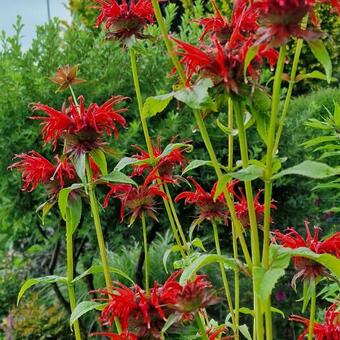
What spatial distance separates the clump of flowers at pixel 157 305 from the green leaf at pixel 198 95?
236 mm

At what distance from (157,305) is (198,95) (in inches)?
11.5

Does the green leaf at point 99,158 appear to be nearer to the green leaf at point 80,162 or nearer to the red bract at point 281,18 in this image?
the green leaf at point 80,162

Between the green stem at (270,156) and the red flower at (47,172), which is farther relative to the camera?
the red flower at (47,172)

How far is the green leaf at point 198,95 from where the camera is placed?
826 millimetres

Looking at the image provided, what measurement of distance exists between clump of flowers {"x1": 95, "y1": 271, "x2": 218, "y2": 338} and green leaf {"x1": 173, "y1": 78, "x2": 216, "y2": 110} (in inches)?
9.3

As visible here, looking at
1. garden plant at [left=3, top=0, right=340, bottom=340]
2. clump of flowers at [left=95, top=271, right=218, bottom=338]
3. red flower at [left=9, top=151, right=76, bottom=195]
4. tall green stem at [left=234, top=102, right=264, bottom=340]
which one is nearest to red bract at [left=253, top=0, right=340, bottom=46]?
garden plant at [left=3, top=0, right=340, bottom=340]

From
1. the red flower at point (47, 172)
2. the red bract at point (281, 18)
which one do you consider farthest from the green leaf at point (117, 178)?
the red bract at point (281, 18)

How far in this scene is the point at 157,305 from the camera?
93 centimetres

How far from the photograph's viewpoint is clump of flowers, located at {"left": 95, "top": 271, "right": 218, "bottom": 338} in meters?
0.89

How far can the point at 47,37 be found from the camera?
2.79 m

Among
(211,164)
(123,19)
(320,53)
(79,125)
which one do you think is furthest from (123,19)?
(320,53)

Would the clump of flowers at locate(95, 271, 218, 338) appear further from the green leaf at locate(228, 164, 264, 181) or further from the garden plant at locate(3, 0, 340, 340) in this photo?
the green leaf at locate(228, 164, 264, 181)

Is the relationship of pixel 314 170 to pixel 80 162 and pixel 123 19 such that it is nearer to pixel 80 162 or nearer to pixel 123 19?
pixel 80 162

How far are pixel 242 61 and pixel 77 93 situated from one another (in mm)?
1981
